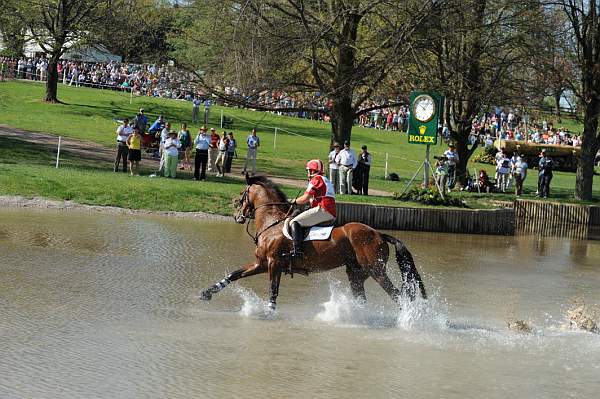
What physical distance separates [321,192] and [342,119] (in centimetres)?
1902

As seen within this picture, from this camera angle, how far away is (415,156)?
159 feet

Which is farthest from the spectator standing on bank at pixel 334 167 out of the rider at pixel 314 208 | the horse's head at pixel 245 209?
the rider at pixel 314 208

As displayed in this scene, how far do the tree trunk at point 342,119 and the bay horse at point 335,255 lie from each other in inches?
716

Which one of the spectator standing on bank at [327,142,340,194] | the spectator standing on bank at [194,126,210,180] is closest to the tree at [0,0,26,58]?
the spectator standing on bank at [194,126,210,180]

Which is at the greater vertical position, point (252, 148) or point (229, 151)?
point (252, 148)

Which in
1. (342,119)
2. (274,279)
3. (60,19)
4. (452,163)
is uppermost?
(60,19)

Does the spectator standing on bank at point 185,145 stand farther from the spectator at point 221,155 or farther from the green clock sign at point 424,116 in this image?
the green clock sign at point 424,116

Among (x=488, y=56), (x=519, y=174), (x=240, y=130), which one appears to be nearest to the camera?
(x=488, y=56)

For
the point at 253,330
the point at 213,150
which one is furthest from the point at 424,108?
the point at 253,330

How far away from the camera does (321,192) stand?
13.2 meters

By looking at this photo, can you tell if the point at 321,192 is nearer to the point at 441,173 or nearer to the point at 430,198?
the point at 430,198

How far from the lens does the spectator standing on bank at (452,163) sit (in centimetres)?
3553

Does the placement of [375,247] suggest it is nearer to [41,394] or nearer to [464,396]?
[464,396]

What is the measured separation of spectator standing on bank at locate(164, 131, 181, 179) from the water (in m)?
10.2
